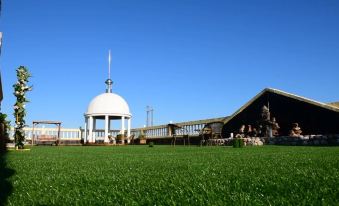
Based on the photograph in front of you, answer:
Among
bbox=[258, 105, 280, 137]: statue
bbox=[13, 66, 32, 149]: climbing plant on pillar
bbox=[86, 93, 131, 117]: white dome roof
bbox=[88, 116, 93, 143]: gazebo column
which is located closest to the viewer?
bbox=[13, 66, 32, 149]: climbing plant on pillar

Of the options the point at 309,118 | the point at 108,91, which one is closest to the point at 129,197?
the point at 309,118

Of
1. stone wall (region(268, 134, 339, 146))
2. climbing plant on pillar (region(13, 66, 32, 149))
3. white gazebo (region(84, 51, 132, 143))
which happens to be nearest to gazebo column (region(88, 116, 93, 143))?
white gazebo (region(84, 51, 132, 143))

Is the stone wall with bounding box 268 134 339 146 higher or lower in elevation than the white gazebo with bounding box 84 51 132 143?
lower

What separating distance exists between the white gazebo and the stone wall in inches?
745

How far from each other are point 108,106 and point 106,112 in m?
0.76

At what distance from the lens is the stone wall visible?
50.6 ft

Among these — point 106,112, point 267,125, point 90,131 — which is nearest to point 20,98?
point 267,125

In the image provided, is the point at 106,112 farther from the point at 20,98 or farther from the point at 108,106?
the point at 20,98

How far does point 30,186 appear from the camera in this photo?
3135 millimetres

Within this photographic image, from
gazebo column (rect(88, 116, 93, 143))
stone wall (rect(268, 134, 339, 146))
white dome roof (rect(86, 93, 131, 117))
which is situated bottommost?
stone wall (rect(268, 134, 339, 146))

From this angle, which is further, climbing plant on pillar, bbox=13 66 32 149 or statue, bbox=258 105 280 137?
statue, bbox=258 105 280 137

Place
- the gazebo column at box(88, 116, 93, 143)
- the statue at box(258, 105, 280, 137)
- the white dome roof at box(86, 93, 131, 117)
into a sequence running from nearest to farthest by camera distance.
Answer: the statue at box(258, 105, 280, 137) → the white dome roof at box(86, 93, 131, 117) → the gazebo column at box(88, 116, 93, 143)

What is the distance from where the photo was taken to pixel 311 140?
1625cm

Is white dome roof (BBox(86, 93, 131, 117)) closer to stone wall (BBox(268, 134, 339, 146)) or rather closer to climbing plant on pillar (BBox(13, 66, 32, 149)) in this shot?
climbing plant on pillar (BBox(13, 66, 32, 149))
